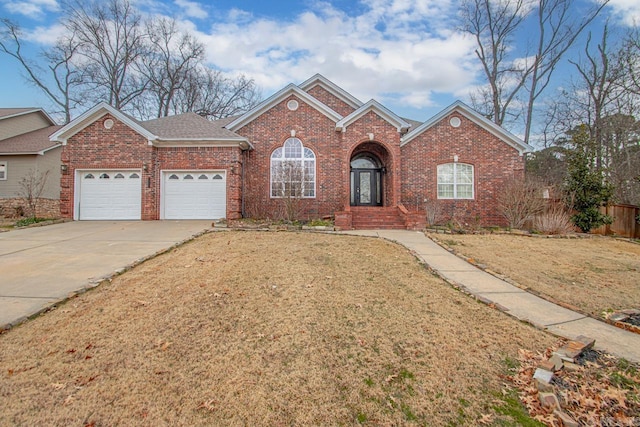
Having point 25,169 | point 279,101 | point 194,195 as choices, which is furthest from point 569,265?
point 25,169

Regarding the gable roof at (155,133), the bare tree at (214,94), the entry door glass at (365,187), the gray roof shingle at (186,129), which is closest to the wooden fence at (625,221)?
the entry door glass at (365,187)

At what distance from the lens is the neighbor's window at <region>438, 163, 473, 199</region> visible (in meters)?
14.8

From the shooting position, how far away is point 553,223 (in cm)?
1159

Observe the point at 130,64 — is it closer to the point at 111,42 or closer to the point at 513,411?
the point at 111,42

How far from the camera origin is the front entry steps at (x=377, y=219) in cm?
1231

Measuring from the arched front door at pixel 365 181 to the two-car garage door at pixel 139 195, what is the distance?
640 cm

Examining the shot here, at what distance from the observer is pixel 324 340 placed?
351 cm

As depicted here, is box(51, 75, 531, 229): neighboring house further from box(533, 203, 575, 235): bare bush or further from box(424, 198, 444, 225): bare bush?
box(533, 203, 575, 235): bare bush

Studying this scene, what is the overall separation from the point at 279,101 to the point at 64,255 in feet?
33.6

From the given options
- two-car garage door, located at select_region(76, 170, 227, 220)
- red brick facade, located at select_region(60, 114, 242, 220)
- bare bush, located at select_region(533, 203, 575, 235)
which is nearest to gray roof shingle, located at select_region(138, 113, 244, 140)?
red brick facade, located at select_region(60, 114, 242, 220)

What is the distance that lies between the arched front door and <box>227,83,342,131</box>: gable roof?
108 inches

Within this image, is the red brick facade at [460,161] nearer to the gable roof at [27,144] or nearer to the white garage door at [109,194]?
the white garage door at [109,194]

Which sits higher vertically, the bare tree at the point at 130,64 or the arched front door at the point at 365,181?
the bare tree at the point at 130,64

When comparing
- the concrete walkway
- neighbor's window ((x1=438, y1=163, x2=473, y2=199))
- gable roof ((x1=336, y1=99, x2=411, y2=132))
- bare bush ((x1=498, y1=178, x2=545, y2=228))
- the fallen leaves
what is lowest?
the fallen leaves
